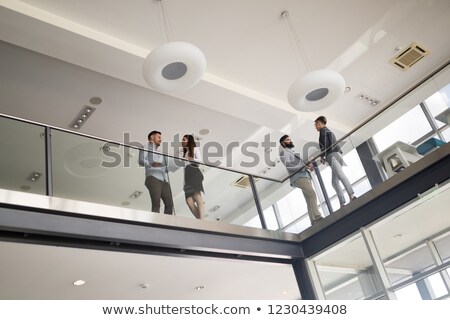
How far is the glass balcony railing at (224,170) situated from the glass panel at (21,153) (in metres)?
0.01

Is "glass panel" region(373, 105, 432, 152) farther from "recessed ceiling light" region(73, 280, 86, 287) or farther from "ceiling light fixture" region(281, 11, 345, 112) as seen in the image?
"recessed ceiling light" region(73, 280, 86, 287)

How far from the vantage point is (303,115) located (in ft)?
28.7

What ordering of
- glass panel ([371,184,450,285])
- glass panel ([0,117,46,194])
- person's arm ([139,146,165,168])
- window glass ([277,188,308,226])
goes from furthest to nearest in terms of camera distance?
1. window glass ([277,188,308,226])
2. person's arm ([139,146,165,168])
3. glass panel ([371,184,450,285])
4. glass panel ([0,117,46,194])

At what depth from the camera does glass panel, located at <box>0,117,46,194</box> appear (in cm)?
505

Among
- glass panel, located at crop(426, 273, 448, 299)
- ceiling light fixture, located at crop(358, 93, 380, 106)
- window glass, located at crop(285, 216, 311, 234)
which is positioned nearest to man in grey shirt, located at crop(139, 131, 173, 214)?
window glass, located at crop(285, 216, 311, 234)

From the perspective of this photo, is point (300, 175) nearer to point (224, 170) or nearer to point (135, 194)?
point (224, 170)

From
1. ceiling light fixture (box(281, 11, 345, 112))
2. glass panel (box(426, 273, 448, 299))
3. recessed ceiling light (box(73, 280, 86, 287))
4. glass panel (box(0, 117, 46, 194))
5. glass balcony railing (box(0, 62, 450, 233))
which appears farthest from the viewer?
recessed ceiling light (box(73, 280, 86, 287))

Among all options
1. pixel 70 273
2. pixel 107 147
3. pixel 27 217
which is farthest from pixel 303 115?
pixel 27 217

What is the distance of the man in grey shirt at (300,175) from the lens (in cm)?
669

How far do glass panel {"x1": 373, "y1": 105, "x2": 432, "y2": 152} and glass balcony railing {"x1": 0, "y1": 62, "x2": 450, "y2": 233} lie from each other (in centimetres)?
2

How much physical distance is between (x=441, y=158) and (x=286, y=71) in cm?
328

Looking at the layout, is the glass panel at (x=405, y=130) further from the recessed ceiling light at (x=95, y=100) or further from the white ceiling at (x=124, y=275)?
the recessed ceiling light at (x=95, y=100)

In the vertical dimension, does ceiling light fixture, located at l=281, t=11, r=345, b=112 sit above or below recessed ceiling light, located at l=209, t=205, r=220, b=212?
above
